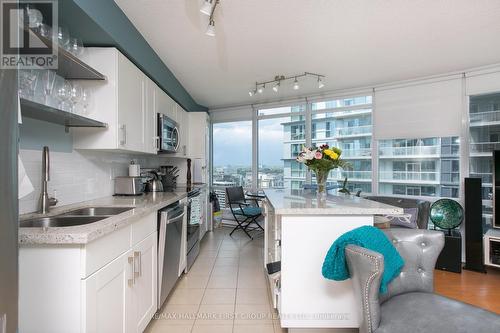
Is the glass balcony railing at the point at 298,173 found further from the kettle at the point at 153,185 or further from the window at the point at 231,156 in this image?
the kettle at the point at 153,185

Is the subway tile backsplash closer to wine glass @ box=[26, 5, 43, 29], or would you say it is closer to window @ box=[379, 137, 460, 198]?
wine glass @ box=[26, 5, 43, 29]

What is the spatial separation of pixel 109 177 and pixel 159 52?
1.39 metres


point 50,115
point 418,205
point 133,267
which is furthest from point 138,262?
point 418,205

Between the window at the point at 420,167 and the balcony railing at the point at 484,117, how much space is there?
30 centimetres

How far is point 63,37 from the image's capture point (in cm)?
155

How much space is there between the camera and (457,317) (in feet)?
3.92

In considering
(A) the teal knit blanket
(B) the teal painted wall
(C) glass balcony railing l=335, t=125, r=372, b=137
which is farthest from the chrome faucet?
(C) glass balcony railing l=335, t=125, r=372, b=137

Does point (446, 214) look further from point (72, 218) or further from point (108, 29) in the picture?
point (108, 29)

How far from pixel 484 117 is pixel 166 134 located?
399 centimetres

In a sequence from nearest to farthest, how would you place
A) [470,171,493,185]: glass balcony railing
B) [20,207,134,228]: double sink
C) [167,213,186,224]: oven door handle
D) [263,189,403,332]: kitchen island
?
[20,207,134,228]: double sink
[263,189,403,332]: kitchen island
[167,213,186,224]: oven door handle
[470,171,493,185]: glass balcony railing

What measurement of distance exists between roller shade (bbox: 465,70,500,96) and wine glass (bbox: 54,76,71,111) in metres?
4.33

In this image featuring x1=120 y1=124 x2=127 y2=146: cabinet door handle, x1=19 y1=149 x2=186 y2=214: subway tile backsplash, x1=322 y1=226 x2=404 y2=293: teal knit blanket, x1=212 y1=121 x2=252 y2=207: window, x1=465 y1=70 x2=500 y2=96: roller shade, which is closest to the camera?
x1=322 y1=226 x2=404 y2=293: teal knit blanket

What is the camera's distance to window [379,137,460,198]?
345 cm

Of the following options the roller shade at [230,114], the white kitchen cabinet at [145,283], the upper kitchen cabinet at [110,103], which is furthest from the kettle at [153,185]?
the roller shade at [230,114]
